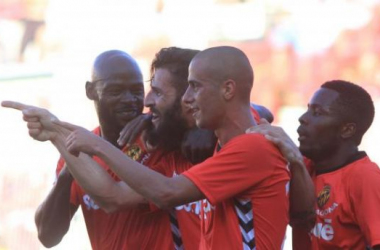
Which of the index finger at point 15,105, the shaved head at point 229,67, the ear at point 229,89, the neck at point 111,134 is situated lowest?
the neck at point 111,134

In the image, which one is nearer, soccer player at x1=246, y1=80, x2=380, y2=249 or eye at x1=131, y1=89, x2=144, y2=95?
soccer player at x1=246, y1=80, x2=380, y2=249

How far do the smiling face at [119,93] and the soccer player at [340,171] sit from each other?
2.82ft

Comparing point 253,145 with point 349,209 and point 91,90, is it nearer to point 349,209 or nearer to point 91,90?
point 349,209

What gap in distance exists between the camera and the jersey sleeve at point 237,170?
354 centimetres

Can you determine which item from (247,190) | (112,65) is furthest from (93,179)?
(112,65)

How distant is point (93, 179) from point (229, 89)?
722 mm

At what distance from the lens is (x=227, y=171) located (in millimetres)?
3551

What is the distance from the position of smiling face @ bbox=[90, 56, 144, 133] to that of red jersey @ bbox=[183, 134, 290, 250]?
1.11m

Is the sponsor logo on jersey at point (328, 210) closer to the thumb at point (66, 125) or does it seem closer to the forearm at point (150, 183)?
the forearm at point (150, 183)

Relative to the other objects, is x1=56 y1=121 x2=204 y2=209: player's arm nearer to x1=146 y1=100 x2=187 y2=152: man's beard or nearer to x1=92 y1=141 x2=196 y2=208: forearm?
x1=92 y1=141 x2=196 y2=208: forearm

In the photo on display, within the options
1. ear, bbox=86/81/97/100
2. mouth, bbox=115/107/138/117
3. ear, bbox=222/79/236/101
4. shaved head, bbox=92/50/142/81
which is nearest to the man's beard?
mouth, bbox=115/107/138/117

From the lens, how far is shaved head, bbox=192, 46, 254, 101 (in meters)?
3.66

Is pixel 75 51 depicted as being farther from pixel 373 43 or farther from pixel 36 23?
pixel 373 43

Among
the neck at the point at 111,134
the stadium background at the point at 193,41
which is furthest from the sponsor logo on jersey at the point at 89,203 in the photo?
the stadium background at the point at 193,41
